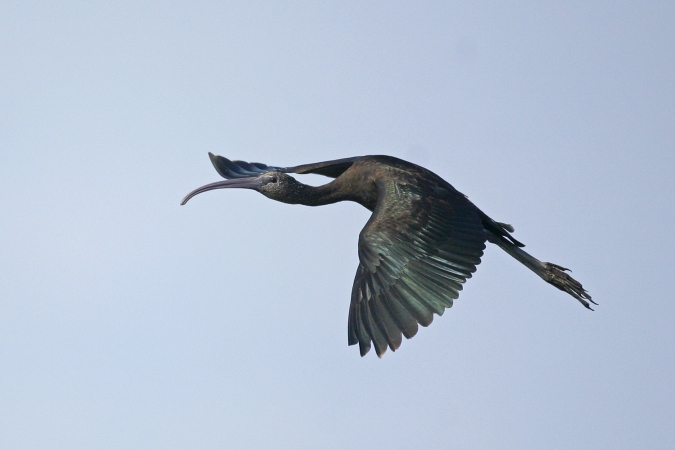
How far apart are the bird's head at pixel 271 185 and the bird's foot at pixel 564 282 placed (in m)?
3.67

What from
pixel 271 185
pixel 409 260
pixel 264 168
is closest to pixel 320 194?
pixel 271 185

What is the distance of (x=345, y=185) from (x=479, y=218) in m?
2.03

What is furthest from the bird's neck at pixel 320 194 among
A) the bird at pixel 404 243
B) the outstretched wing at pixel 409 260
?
the outstretched wing at pixel 409 260

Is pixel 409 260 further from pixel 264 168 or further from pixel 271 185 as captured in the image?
pixel 264 168

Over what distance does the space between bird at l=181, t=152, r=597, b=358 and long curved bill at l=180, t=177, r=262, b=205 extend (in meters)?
0.22

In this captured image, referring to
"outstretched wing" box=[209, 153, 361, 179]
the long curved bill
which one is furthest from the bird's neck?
the long curved bill

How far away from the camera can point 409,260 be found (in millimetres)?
15938

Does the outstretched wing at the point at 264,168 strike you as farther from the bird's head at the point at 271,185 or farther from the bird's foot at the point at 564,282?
the bird's foot at the point at 564,282

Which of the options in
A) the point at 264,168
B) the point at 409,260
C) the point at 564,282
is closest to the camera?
the point at 409,260

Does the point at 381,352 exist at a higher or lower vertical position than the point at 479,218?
lower

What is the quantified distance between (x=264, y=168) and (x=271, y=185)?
5.77ft

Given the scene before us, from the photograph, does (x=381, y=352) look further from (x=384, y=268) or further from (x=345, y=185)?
(x=345, y=185)

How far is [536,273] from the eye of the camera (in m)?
18.5

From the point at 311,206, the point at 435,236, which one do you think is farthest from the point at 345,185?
the point at 435,236
